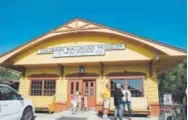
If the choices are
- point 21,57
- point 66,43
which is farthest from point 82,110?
point 21,57

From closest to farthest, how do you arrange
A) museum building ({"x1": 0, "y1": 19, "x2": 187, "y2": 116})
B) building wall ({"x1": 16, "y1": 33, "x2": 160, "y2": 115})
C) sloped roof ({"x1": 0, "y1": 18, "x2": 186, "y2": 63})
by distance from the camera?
sloped roof ({"x1": 0, "y1": 18, "x2": 186, "y2": 63}) < museum building ({"x1": 0, "y1": 19, "x2": 187, "y2": 116}) < building wall ({"x1": 16, "y1": 33, "x2": 160, "y2": 115})

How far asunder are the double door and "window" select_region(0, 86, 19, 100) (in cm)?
812

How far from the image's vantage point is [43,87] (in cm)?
1831

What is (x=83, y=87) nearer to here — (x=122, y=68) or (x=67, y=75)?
(x=67, y=75)

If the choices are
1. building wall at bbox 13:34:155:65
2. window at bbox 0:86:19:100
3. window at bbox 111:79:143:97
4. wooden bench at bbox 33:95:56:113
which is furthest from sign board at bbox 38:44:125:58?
window at bbox 0:86:19:100

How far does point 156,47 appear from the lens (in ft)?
50.7

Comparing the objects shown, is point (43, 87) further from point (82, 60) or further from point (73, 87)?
point (82, 60)

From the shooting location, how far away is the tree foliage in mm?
33656

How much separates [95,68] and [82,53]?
4.88ft

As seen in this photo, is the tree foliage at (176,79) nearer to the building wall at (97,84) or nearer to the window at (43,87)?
the building wall at (97,84)

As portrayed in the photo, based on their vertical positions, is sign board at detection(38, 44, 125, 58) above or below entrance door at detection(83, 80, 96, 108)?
above

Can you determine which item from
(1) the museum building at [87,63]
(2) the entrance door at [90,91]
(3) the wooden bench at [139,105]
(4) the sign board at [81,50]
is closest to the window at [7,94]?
(1) the museum building at [87,63]

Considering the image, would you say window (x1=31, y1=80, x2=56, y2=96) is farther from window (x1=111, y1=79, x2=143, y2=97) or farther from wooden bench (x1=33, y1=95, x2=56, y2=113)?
window (x1=111, y1=79, x2=143, y2=97)

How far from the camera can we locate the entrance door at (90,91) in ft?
56.6
